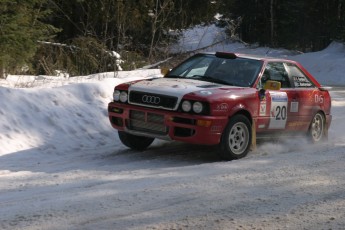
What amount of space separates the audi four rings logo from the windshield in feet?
3.49

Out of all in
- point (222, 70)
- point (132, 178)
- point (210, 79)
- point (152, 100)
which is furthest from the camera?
point (222, 70)

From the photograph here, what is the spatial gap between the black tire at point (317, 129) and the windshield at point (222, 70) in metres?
1.58

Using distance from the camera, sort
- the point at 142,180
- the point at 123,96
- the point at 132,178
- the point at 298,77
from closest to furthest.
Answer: the point at 142,180 → the point at 132,178 → the point at 123,96 → the point at 298,77

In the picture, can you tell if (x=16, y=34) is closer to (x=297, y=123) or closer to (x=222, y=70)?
(x=222, y=70)

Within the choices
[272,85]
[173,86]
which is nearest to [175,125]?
[173,86]

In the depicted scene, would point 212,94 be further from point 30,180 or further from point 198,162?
point 30,180

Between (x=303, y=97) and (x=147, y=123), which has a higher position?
(x=303, y=97)

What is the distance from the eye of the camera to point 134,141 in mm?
8328

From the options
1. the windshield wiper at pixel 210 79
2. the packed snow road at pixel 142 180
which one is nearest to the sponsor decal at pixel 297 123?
the packed snow road at pixel 142 180

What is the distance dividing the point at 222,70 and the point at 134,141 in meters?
1.71

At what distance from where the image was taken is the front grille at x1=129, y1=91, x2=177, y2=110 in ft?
24.0

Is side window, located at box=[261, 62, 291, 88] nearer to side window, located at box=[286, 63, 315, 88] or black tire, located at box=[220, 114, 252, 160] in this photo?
side window, located at box=[286, 63, 315, 88]

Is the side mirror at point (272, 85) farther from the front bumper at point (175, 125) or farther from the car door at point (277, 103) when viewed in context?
the front bumper at point (175, 125)

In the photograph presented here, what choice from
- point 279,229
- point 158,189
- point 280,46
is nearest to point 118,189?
point 158,189
